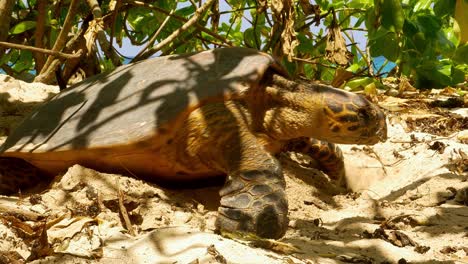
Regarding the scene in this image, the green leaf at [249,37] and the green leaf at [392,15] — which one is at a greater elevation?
the green leaf at [392,15]

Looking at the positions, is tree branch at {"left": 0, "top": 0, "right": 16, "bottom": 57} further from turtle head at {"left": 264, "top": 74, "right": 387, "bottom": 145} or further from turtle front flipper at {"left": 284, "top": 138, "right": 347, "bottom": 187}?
turtle front flipper at {"left": 284, "top": 138, "right": 347, "bottom": 187}

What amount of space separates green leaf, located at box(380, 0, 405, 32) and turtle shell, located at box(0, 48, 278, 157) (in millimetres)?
550

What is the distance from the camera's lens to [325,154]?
10.1ft

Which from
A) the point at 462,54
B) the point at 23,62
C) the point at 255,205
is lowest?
the point at 255,205

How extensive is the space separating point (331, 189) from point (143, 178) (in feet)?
3.32

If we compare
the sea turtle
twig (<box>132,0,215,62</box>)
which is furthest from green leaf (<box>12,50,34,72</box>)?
the sea turtle

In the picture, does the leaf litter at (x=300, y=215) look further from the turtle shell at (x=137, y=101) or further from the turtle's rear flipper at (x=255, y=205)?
the turtle shell at (x=137, y=101)

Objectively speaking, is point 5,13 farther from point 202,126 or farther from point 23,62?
point 202,126

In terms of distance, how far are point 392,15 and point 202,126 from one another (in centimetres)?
99

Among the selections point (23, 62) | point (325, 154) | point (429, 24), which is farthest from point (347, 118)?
point (23, 62)

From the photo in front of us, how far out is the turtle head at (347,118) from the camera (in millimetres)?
2639

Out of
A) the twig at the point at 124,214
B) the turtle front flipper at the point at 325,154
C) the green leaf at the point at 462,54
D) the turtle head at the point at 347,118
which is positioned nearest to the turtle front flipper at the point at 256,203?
the twig at the point at 124,214

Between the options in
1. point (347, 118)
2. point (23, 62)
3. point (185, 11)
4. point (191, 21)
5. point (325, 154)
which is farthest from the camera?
point (23, 62)

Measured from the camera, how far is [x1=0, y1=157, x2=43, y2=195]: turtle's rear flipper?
2.55m
